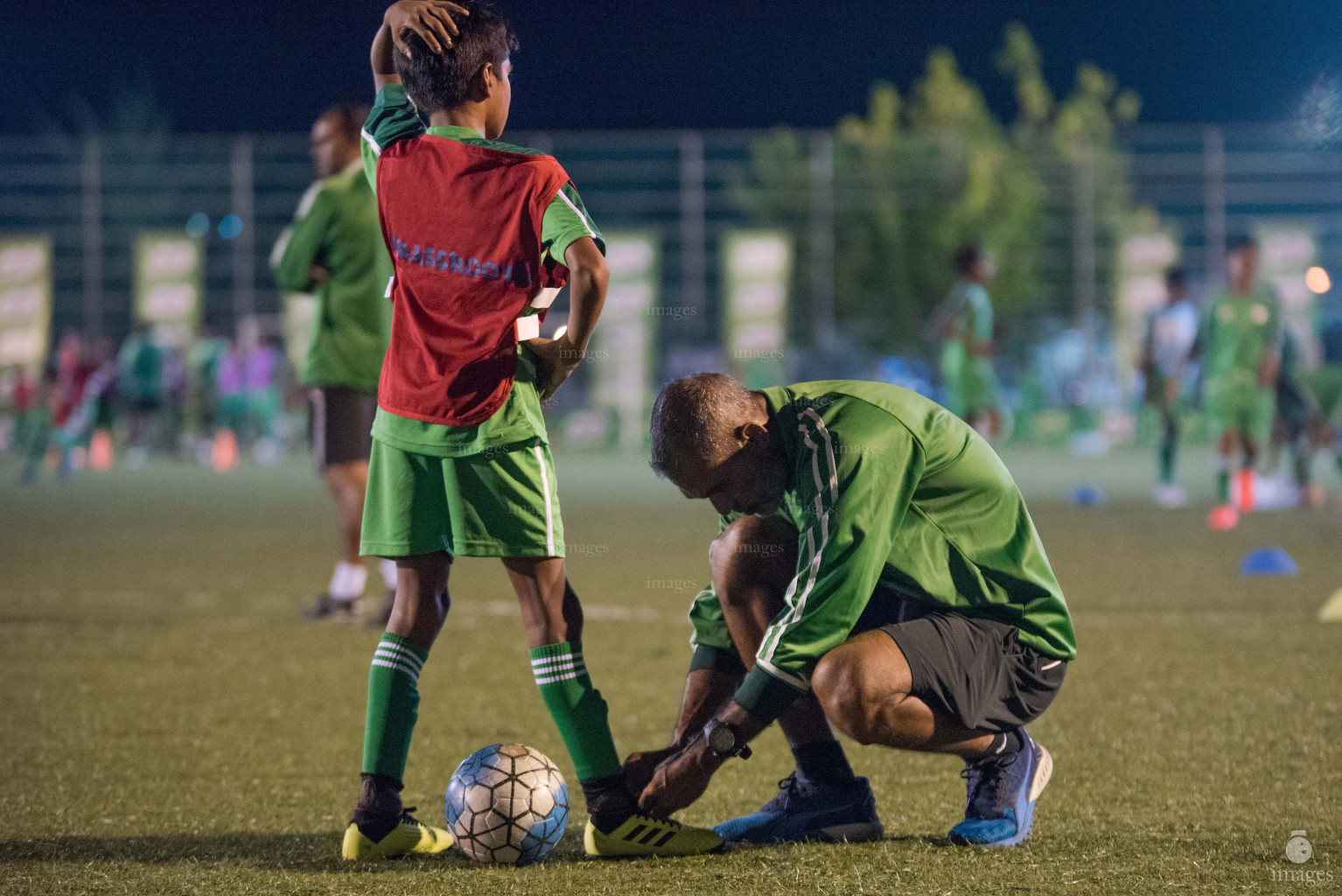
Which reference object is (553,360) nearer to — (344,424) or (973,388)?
(344,424)

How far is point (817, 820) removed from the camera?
3.57m

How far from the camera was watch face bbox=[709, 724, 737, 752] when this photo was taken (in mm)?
3043

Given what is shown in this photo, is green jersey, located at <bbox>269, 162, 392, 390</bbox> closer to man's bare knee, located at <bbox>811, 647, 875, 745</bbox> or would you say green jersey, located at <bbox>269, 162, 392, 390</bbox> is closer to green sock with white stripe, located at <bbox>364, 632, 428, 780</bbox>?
green sock with white stripe, located at <bbox>364, 632, 428, 780</bbox>

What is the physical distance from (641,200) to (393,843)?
31152 mm

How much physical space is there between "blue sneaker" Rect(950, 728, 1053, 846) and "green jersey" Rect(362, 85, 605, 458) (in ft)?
4.39

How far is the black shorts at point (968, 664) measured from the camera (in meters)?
3.28

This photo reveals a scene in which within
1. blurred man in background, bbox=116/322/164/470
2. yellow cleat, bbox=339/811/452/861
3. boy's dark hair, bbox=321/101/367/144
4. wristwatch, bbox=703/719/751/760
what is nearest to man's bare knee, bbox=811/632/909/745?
wristwatch, bbox=703/719/751/760

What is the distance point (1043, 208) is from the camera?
1435 inches

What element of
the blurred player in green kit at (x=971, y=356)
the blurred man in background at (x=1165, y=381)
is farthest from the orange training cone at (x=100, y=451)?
the blurred man in background at (x=1165, y=381)

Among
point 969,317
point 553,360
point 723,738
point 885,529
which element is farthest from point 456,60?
point 969,317

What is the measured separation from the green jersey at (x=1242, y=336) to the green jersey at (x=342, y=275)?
8.22 m

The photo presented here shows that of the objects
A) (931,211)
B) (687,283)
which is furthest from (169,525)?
(931,211)

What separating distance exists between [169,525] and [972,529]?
1068cm

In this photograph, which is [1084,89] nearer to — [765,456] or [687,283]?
[687,283]
